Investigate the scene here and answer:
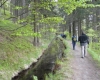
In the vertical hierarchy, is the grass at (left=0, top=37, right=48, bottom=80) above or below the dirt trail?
above

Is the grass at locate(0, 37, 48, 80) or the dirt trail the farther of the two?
the grass at locate(0, 37, 48, 80)

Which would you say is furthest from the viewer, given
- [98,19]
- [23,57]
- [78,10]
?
[98,19]

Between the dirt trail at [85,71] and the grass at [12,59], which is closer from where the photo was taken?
the dirt trail at [85,71]

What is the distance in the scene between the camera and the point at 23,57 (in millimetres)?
14008

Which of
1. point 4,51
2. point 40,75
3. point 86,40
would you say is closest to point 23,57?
point 4,51

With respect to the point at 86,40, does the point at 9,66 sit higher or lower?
lower

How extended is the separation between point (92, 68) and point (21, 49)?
5.91 meters

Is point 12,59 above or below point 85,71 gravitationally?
above

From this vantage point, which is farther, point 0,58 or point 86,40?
point 86,40

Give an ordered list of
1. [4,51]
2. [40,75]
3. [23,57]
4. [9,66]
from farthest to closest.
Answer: [23,57], [4,51], [9,66], [40,75]

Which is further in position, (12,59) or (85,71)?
(12,59)

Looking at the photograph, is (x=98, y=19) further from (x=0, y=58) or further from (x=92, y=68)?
(x=0, y=58)

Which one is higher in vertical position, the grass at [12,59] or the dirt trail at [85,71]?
the grass at [12,59]

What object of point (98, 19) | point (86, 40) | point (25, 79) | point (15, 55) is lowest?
point (25, 79)
